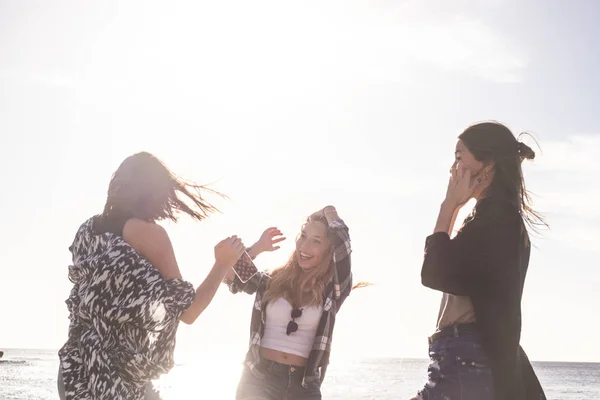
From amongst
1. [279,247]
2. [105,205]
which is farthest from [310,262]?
[105,205]

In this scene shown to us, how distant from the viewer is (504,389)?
3.93m

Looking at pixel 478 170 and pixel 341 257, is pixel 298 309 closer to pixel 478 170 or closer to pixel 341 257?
pixel 341 257

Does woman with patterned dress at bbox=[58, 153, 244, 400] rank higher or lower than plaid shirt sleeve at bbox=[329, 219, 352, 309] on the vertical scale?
lower

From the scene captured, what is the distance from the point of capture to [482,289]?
400 cm

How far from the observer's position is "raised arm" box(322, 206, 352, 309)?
6836mm

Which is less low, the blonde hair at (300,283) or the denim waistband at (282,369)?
the blonde hair at (300,283)

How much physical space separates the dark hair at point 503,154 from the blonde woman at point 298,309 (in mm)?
2662

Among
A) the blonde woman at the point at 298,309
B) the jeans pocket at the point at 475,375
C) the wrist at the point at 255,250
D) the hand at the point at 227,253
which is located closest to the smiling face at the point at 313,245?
the blonde woman at the point at 298,309

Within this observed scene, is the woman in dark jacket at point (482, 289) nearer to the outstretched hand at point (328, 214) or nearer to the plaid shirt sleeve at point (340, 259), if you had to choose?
the plaid shirt sleeve at point (340, 259)

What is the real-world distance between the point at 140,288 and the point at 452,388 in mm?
1816

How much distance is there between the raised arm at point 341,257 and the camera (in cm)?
684

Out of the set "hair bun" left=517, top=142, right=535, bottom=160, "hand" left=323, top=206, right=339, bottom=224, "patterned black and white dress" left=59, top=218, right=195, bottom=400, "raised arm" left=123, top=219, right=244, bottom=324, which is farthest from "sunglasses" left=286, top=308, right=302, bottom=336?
"hair bun" left=517, top=142, right=535, bottom=160

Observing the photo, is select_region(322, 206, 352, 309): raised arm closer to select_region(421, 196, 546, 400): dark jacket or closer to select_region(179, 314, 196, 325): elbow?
select_region(179, 314, 196, 325): elbow

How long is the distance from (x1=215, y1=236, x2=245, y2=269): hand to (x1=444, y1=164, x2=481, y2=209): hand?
4.43 feet
